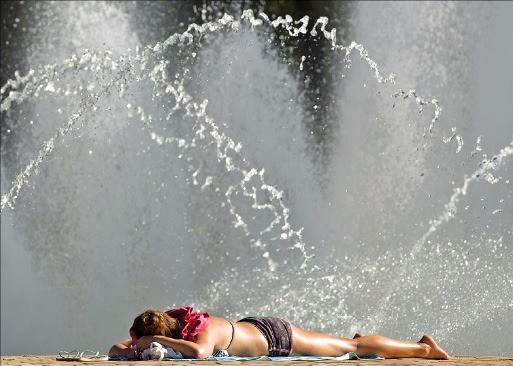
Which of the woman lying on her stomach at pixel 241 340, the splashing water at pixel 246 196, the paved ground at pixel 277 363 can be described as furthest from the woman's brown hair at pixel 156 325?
the splashing water at pixel 246 196

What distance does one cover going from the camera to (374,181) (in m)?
13.5

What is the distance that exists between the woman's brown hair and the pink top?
0.05 meters

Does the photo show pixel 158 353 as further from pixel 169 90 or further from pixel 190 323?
pixel 169 90

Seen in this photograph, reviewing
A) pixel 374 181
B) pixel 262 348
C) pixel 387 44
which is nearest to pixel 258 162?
pixel 374 181

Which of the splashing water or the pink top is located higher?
the splashing water

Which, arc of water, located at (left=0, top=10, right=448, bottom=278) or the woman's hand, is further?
arc of water, located at (left=0, top=10, right=448, bottom=278)

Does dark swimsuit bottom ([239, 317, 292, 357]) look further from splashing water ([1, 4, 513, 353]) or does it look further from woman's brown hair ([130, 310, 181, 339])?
splashing water ([1, 4, 513, 353])

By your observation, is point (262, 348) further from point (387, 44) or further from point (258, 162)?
point (387, 44)

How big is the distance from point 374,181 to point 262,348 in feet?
18.8

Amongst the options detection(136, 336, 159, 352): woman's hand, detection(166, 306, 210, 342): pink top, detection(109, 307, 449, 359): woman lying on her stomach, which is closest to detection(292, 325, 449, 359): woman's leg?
detection(109, 307, 449, 359): woman lying on her stomach

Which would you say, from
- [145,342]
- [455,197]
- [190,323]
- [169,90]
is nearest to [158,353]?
[145,342]

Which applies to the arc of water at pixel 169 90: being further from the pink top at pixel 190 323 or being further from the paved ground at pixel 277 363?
the pink top at pixel 190 323

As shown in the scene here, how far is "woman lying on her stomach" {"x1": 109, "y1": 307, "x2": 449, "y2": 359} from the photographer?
24.7ft

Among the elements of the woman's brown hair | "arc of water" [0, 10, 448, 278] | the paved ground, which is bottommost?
the paved ground
